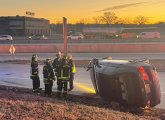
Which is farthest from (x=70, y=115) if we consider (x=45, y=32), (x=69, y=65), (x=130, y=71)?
(x=45, y=32)

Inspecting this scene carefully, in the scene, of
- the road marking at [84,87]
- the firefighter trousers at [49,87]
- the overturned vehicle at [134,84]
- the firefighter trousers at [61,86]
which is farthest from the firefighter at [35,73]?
the overturned vehicle at [134,84]

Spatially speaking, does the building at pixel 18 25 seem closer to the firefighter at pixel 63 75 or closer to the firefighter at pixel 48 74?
the firefighter at pixel 48 74

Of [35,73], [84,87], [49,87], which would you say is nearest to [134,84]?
[49,87]

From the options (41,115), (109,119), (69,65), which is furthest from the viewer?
(69,65)

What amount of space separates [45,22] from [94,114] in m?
114

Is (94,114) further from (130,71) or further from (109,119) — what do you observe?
(130,71)

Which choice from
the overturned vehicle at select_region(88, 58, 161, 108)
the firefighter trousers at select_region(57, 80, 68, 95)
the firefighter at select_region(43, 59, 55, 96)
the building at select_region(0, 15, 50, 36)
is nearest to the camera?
the overturned vehicle at select_region(88, 58, 161, 108)

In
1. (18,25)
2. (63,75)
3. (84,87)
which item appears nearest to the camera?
(63,75)

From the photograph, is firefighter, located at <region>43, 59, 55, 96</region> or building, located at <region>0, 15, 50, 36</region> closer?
firefighter, located at <region>43, 59, 55, 96</region>

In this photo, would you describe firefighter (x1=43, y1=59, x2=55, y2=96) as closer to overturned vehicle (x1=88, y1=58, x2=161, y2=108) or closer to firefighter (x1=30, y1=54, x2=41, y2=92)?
firefighter (x1=30, y1=54, x2=41, y2=92)

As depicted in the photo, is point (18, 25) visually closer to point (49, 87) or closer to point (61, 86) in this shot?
point (49, 87)

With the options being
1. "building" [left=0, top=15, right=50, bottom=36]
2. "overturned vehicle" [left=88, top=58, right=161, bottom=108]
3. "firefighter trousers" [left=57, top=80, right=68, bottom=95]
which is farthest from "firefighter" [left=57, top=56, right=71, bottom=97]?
"building" [left=0, top=15, right=50, bottom=36]

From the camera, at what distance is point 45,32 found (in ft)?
398

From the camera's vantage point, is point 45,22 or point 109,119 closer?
point 109,119
